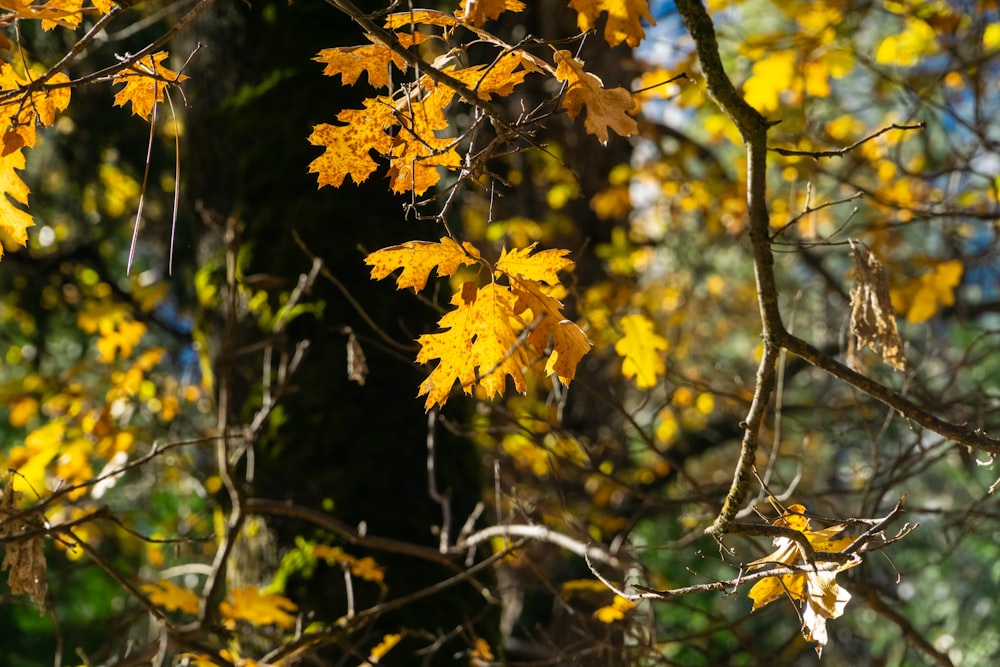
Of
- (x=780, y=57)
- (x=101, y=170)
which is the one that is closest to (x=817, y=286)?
(x=780, y=57)

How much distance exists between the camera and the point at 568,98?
1.48 meters

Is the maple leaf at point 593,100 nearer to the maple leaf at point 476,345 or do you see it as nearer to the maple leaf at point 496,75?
the maple leaf at point 496,75

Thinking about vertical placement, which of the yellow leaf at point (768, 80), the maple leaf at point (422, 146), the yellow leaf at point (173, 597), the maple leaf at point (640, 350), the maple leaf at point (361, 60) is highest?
the yellow leaf at point (768, 80)

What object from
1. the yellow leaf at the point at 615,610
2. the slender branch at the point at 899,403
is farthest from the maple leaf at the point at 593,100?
the yellow leaf at the point at 615,610

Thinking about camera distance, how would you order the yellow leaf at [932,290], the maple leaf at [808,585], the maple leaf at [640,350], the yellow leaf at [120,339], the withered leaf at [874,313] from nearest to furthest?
the maple leaf at [808,585] → the withered leaf at [874,313] → the maple leaf at [640,350] → the yellow leaf at [932,290] → the yellow leaf at [120,339]

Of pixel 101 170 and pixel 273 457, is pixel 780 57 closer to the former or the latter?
pixel 273 457

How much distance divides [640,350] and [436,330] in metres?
0.64

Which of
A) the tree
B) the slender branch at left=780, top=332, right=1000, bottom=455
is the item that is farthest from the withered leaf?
the slender branch at left=780, top=332, right=1000, bottom=455

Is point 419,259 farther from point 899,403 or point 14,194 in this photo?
point 899,403

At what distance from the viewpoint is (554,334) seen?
1.61m

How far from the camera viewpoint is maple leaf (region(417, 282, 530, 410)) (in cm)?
163

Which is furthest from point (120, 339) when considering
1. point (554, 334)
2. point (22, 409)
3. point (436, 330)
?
point (554, 334)

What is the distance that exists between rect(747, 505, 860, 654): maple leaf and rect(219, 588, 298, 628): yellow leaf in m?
1.27

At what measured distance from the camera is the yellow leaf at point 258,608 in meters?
2.29
